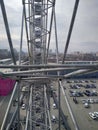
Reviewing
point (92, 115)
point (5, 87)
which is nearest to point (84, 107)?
point (92, 115)

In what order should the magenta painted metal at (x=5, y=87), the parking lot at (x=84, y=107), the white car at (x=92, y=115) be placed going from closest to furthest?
the parking lot at (x=84, y=107) < the white car at (x=92, y=115) < the magenta painted metal at (x=5, y=87)

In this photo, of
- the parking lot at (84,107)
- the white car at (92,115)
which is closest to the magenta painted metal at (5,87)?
the parking lot at (84,107)

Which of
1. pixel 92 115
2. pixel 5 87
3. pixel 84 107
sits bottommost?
pixel 92 115

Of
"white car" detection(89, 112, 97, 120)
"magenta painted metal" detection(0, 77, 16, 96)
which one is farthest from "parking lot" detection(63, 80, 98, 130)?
"magenta painted metal" detection(0, 77, 16, 96)

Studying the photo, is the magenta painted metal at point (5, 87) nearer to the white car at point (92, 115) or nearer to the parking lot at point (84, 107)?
the parking lot at point (84, 107)

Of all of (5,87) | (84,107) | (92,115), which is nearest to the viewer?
(92,115)

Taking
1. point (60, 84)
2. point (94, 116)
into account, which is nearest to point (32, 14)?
point (60, 84)

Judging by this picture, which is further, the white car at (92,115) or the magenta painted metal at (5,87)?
the magenta painted metal at (5,87)

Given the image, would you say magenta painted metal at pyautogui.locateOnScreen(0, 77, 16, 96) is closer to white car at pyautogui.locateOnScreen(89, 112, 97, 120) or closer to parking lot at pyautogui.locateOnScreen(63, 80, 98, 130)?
parking lot at pyautogui.locateOnScreen(63, 80, 98, 130)

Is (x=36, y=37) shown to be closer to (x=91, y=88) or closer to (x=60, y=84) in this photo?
(x=60, y=84)

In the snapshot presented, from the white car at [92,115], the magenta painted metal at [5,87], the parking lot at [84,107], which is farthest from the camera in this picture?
the magenta painted metal at [5,87]

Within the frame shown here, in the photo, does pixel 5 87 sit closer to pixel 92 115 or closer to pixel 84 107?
pixel 84 107
